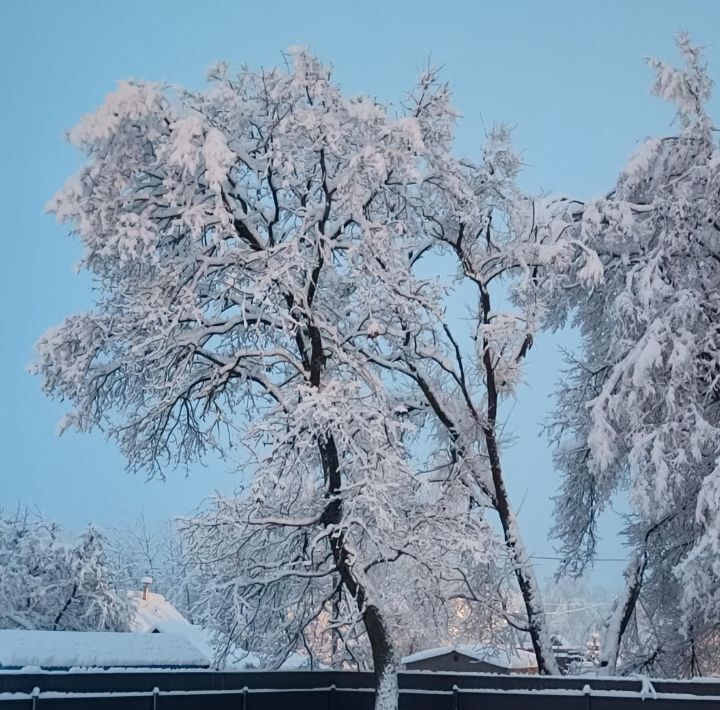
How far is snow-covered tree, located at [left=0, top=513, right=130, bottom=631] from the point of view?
28328mm

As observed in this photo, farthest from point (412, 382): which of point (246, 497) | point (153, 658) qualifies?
point (153, 658)

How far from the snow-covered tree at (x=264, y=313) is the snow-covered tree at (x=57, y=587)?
1699 cm

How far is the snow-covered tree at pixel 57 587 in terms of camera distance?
28.3m

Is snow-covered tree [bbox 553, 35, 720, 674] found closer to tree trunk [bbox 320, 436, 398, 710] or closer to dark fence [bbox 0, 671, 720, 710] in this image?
dark fence [bbox 0, 671, 720, 710]

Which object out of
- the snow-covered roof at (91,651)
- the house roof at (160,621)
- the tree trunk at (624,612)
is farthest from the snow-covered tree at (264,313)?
the house roof at (160,621)

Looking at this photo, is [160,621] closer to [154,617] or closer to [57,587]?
[154,617]

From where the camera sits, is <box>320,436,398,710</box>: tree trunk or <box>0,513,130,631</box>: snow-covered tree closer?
<box>320,436,398,710</box>: tree trunk

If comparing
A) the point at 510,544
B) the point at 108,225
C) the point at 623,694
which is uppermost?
the point at 108,225

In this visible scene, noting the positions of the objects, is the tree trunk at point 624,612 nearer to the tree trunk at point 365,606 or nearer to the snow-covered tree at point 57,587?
the tree trunk at point 365,606

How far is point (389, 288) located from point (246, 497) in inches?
124

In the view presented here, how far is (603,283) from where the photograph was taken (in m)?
13.9

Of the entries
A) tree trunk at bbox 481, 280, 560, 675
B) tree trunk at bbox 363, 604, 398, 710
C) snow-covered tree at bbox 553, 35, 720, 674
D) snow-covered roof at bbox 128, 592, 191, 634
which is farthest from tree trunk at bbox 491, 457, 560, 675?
snow-covered roof at bbox 128, 592, 191, 634

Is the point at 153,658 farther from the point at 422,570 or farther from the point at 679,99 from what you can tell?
the point at 679,99

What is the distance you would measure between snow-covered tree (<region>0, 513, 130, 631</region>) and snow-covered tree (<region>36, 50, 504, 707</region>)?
16985 millimetres
